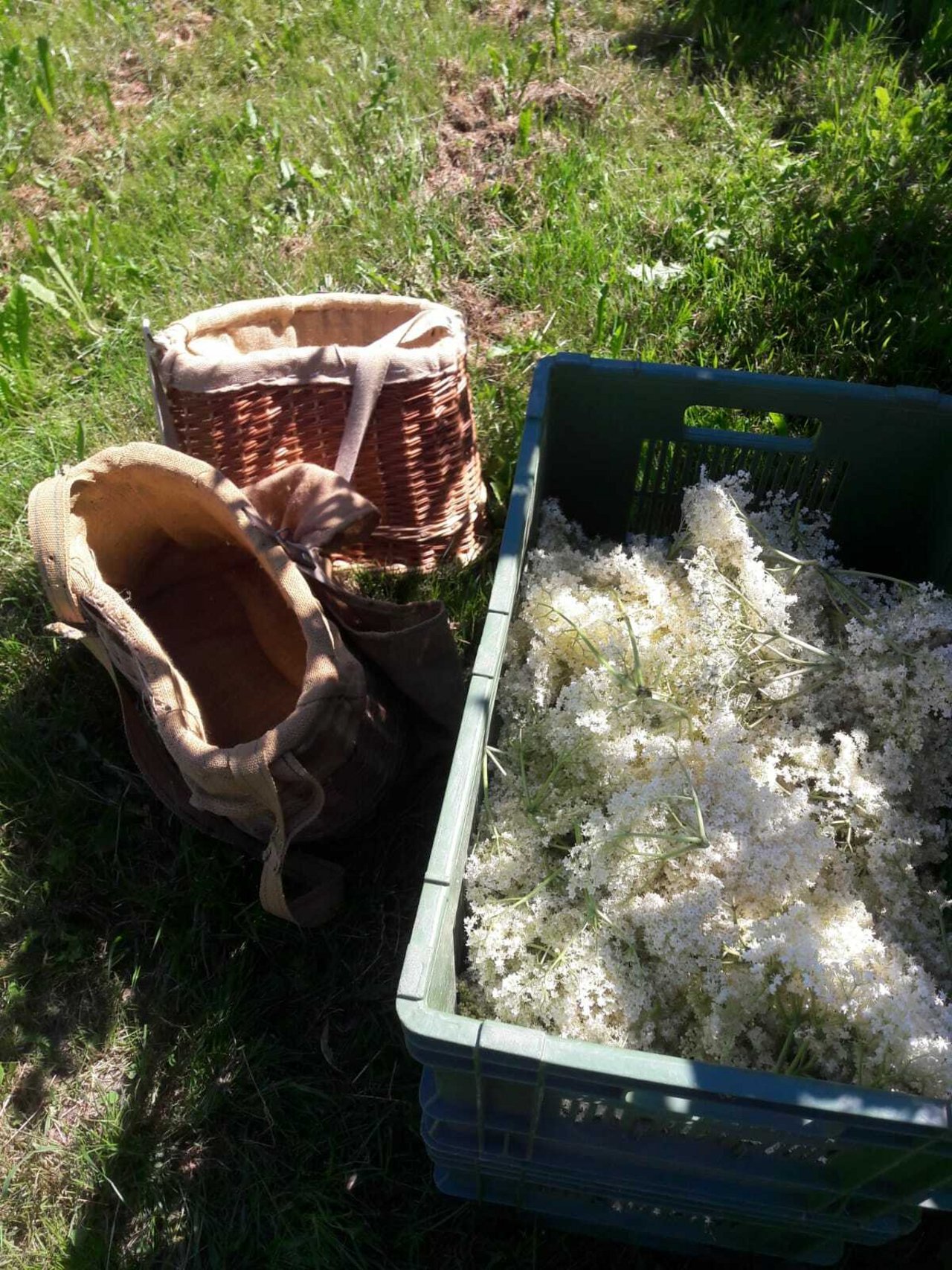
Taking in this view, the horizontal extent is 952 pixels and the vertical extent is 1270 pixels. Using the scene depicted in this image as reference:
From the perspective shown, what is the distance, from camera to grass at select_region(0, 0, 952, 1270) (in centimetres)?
152

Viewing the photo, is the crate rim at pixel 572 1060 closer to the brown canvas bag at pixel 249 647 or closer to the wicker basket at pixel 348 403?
the brown canvas bag at pixel 249 647

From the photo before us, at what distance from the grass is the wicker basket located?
0.20 meters

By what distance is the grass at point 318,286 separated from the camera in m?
1.52

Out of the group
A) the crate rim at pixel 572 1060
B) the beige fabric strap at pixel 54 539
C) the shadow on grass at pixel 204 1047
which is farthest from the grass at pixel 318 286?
the crate rim at pixel 572 1060

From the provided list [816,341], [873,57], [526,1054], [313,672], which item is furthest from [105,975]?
[873,57]

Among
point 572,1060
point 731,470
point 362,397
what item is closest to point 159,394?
point 362,397

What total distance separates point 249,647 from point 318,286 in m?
1.19

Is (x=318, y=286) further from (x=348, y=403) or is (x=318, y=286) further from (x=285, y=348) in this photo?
(x=348, y=403)

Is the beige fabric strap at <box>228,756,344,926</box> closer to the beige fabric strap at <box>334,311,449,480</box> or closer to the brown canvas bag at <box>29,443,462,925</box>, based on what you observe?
the brown canvas bag at <box>29,443,462,925</box>

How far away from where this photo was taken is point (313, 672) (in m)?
1.42

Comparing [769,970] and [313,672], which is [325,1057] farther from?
[769,970]

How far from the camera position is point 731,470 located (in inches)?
69.6

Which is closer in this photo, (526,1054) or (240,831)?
(526,1054)

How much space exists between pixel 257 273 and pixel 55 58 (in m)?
1.70
